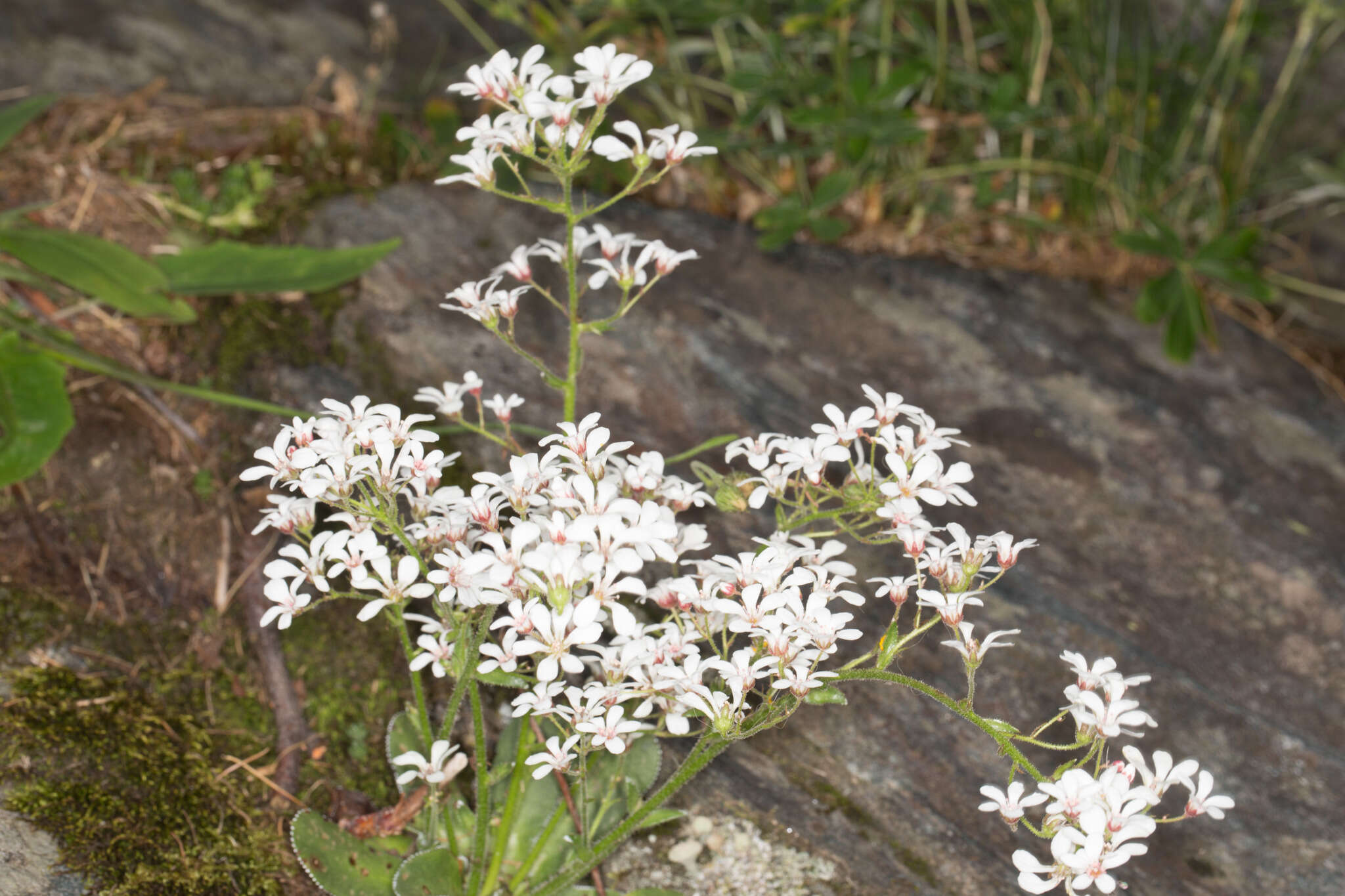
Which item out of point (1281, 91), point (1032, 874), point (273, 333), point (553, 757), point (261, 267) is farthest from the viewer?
point (1281, 91)

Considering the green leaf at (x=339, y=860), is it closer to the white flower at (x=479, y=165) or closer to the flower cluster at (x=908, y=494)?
the flower cluster at (x=908, y=494)

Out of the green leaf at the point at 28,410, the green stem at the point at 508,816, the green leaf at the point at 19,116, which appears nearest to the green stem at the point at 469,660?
the green stem at the point at 508,816

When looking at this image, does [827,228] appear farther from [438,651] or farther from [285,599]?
[285,599]

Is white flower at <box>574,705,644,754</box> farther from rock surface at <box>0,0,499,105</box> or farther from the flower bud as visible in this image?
rock surface at <box>0,0,499,105</box>

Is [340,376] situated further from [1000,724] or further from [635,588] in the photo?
[1000,724]

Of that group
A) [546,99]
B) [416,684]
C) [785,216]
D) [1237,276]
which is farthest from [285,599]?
[1237,276]
